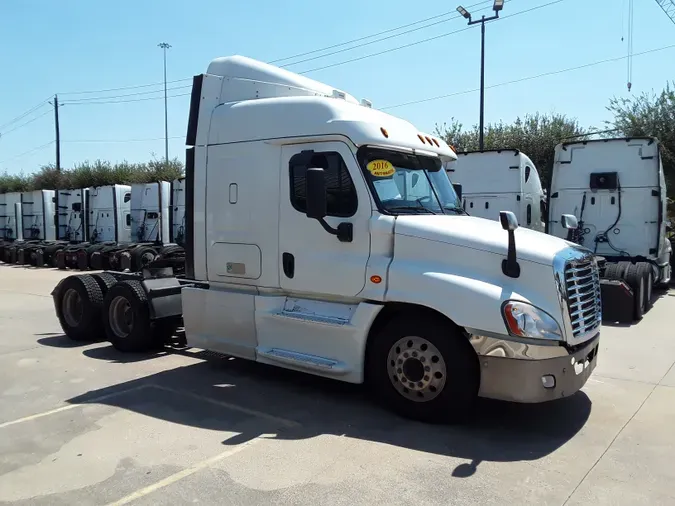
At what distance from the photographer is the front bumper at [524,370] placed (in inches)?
188

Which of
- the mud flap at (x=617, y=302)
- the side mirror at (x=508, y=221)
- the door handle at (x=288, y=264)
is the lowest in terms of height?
the mud flap at (x=617, y=302)

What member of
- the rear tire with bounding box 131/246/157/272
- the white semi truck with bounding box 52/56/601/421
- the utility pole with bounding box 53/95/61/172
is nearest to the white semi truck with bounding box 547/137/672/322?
the white semi truck with bounding box 52/56/601/421

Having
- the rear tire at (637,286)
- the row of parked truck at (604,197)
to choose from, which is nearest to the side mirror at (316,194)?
the row of parked truck at (604,197)

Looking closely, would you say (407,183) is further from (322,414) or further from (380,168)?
(322,414)

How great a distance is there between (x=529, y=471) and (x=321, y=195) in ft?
9.49

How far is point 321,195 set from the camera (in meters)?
5.40

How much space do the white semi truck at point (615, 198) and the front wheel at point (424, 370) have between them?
8029mm

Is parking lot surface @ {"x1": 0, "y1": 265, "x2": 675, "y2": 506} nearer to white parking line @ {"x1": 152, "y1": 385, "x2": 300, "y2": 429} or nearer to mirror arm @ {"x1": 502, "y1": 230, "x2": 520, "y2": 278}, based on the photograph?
white parking line @ {"x1": 152, "y1": 385, "x2": 300, "y2": 429}

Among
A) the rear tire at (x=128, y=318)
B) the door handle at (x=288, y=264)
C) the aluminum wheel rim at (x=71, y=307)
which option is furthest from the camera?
the aluminum wheel rim at (x=71, y=307)

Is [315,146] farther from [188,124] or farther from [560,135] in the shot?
[560,135]

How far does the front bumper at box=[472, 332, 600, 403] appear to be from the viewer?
4.78m

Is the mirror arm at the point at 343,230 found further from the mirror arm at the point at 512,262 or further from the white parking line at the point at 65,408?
the white parking line at the point at 65,408

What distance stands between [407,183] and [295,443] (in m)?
2.78

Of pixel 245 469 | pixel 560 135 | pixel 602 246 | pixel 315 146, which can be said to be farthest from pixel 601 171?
pixel 560 135
